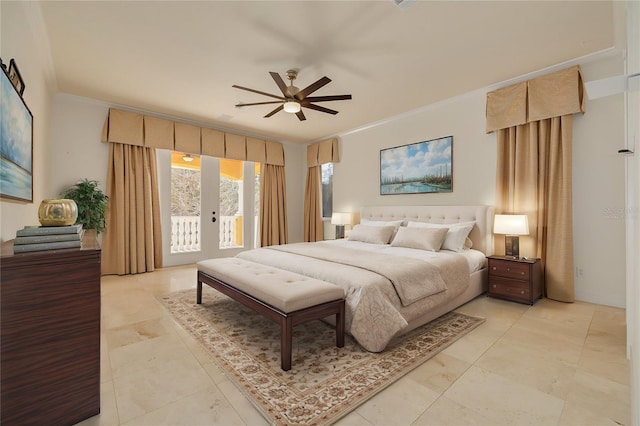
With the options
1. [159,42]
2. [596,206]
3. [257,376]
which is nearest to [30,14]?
[159,42]

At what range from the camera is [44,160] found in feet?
11.7

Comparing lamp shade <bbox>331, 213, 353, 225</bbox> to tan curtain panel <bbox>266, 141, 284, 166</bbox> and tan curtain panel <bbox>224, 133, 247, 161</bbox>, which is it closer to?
tan curtain panel <bbox>266, 141, 284, 166</bbox>

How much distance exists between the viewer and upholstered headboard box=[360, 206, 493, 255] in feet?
12.3

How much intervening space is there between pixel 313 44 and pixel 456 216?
114 inches

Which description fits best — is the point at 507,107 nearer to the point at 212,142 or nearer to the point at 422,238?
the point at 422,238

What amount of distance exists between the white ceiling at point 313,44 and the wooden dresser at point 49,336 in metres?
2.20

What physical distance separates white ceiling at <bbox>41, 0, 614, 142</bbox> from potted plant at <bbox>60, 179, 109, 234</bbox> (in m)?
1.39

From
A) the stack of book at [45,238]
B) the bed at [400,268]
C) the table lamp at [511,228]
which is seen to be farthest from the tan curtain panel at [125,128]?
the table lamp at [511,228]

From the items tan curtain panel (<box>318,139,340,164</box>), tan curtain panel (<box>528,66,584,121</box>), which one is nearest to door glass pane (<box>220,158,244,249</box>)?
tan curtain panel (<box>318,139,340,164</box>)

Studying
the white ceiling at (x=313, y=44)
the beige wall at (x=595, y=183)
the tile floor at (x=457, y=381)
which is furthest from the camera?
the beige wall at (x=595, y=183)

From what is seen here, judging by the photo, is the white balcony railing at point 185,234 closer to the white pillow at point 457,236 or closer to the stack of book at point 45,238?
the stack of book at point 45,238

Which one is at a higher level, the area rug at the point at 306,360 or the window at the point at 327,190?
the window at the point at 327,190

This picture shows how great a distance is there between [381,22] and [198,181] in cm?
443

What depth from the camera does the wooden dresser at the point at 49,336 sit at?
1250 millimetres
